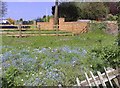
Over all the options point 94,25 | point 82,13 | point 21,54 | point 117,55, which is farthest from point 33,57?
point 82,13

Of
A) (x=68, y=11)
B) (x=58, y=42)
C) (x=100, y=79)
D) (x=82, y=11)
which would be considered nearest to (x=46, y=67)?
(x=100, y=79)

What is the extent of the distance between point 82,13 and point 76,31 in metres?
5.33

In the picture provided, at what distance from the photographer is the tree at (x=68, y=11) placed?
65.5ft

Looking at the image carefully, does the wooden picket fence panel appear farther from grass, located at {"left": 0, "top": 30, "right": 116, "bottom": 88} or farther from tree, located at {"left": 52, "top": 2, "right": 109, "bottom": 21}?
tree, located at {"left": 52, "top": 2, "right": 109, "bottom": 21}

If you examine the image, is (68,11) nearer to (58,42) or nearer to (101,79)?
(58,42)

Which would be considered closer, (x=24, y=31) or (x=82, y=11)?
(x=24, y=31)

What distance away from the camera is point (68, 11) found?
20.8 m

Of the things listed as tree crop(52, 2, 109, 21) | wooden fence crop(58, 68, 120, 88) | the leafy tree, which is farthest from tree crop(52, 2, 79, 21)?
wooden fence crop(58, 68, 120, 88)

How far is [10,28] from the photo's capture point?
51.4ft

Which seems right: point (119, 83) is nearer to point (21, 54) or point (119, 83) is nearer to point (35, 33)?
point (21, 54)

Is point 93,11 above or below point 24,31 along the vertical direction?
above

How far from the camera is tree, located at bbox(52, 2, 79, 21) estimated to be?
65.5ft

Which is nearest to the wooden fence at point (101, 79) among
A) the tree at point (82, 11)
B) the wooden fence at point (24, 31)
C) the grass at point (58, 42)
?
the grass at point (58, 42)

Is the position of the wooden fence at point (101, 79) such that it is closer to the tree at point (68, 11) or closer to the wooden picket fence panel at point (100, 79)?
the wooden picket fence panel at point (100, 79)
